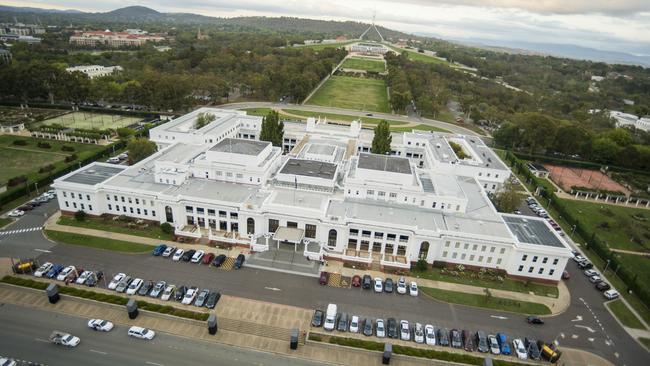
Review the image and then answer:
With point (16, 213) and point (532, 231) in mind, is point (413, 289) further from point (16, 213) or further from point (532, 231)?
point (16, 213)

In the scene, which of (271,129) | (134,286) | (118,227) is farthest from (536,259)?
(118,227)

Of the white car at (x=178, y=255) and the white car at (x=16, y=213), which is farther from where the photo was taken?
the white car at (x=16, y=213)

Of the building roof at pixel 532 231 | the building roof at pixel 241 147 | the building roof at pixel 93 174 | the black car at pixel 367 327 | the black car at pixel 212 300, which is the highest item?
the building roof at pixel 241 147

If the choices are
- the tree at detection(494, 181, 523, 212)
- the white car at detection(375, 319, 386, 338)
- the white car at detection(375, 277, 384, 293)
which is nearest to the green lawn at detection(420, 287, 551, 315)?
the white car at detection(375, 277, 384, 293)

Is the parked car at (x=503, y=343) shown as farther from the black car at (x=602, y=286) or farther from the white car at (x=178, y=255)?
the white car at (x=178, y=255)

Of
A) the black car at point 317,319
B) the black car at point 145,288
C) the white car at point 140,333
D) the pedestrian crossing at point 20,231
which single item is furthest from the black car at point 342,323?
the pedestrian crossing at point 20,231

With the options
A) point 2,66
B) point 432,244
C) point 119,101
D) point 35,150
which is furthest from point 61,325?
point 2,66
